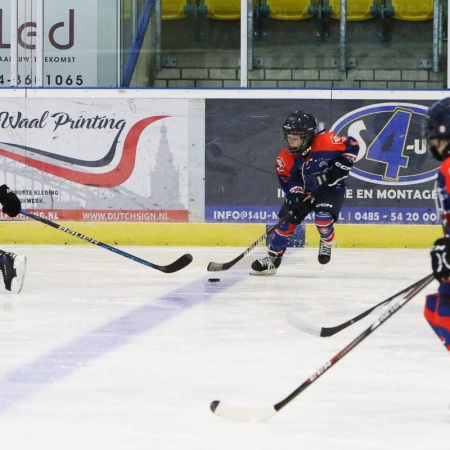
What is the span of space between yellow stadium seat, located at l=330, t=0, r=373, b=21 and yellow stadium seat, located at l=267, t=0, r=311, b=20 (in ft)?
1.43

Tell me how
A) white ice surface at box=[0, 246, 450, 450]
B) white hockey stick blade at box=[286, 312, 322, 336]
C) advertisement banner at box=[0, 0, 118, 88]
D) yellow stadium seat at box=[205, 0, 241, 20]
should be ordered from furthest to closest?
yellow stadium seat at box=[205, 0, 241, 20] < advertisement banner at box=[0, 0, 118, 88] < white hockey stick blade at box=[286, 312, 322, 336] < white ice surface at box=[0, 246, 450, 450]

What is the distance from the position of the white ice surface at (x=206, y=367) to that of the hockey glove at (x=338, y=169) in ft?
1.90

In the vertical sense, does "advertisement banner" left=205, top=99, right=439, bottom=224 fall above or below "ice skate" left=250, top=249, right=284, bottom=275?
→ above

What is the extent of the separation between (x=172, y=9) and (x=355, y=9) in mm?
1472

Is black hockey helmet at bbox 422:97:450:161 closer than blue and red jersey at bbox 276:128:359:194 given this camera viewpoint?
Yes

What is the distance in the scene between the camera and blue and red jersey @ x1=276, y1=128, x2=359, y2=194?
18.9 ft

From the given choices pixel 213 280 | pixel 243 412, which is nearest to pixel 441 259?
pixel 243 412

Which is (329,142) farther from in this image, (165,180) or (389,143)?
(165,180)

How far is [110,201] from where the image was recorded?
297 inches

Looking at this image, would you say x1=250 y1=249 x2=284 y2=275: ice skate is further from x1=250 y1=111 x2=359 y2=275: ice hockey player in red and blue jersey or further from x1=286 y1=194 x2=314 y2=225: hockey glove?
x1=286 y1=194 x2=314 y2=225: hockey glove

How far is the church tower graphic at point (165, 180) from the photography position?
7504mm

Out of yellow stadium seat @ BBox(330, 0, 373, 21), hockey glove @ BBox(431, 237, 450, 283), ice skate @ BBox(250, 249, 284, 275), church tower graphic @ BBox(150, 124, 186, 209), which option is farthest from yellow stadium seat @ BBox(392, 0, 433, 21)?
hockey glove @ BBox(431, 237, 450, 283)

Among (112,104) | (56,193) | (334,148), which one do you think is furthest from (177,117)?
(334,148)

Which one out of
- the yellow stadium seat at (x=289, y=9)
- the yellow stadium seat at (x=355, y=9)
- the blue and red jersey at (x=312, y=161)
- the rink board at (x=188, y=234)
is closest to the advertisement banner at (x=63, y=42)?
the rink board at (x=188, y=234)
